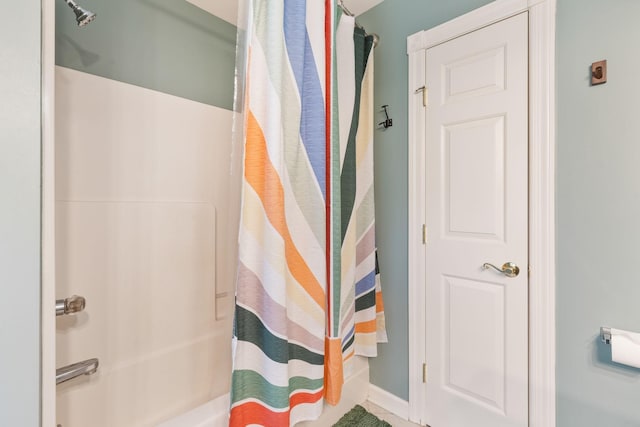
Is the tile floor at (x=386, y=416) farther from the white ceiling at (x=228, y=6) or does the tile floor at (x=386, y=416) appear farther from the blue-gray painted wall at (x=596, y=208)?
the white ceiling at (x=228, y=6)

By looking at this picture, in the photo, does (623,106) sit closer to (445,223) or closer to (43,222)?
(445,223)

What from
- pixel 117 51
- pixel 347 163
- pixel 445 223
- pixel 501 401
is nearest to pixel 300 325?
pixel 347 163

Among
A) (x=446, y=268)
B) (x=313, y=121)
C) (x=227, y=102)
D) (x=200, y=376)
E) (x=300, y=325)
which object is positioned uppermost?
(x=227, y=102)

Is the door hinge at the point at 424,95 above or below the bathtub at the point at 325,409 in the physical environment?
above

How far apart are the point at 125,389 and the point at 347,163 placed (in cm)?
162

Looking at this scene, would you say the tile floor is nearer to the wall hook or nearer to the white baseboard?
the white baseboard

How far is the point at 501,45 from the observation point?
133 cm

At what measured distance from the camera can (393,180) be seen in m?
1.73

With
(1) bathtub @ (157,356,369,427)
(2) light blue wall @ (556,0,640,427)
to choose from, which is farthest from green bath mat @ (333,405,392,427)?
(2) light blue wall @ (556,0,640,427)

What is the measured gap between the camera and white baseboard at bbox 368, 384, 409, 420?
1648 mm

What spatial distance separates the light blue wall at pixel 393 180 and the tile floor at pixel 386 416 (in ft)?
0.39

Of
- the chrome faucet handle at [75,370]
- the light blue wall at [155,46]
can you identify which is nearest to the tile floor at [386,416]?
the chrome faucet handle at [75,370]

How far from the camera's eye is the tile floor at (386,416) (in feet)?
5.25

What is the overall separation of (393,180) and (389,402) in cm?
132
